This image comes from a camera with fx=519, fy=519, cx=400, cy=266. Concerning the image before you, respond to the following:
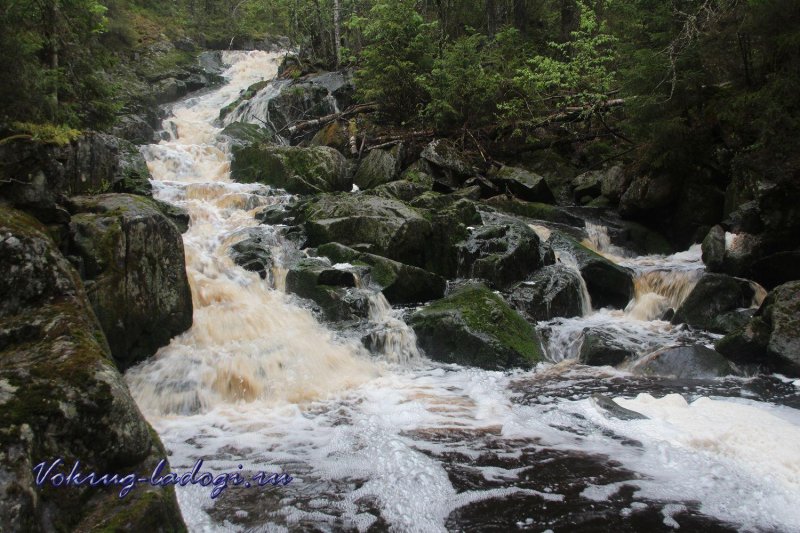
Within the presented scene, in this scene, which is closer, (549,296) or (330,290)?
(330,290)

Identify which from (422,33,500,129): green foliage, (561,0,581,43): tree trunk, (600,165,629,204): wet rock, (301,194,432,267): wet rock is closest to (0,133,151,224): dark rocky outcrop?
(301,194,432,267): wet rock

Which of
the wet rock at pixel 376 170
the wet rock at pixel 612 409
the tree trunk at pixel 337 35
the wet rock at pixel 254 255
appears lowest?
the wet rock at pixel 612 409

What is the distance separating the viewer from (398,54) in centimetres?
1933

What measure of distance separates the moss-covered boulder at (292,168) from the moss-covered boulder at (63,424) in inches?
489

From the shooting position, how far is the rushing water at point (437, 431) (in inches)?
169

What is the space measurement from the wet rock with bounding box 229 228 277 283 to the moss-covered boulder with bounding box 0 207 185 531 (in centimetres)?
650

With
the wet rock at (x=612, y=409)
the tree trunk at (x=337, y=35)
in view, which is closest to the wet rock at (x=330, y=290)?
the wet rock at (x=612, y=409)

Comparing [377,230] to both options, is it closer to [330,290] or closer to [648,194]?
[330,290]

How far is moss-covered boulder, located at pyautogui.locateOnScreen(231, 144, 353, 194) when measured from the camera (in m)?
16.4

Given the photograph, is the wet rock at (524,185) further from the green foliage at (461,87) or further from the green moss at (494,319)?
the green moss at (494,319)

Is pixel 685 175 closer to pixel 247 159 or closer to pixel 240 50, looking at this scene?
pixel 247 159

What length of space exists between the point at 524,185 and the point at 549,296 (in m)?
6.29

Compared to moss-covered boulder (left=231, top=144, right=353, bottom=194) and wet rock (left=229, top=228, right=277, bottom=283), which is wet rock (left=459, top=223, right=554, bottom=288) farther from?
moss-covered boulder (left=231, top=144, right=353, bottom=194)

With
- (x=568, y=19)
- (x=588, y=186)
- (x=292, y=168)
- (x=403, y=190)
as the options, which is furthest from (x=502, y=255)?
(x=568, y=19)
